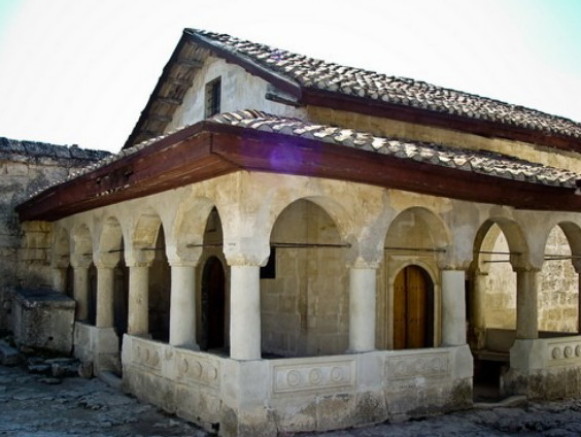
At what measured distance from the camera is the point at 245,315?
6637mm

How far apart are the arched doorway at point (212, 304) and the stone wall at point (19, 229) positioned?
13.3 ft

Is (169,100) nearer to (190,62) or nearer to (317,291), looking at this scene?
(190,62)

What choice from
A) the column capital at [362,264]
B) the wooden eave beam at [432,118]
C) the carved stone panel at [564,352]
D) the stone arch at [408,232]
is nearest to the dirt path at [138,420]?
the carved stone panel at [564,352]

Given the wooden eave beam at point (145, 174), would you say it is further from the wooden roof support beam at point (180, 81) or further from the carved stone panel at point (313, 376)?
the wooden roof support beam at point (180, 81)

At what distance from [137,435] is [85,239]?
211 inches

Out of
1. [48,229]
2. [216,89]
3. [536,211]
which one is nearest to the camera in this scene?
[536,211]

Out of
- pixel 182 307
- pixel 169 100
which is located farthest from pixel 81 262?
pixel 182 307

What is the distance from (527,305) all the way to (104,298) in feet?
22.0

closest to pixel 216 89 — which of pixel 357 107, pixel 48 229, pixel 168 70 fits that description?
pixel 168 70

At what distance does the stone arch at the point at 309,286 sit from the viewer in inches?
342

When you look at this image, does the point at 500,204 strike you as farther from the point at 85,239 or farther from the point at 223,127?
the point at 85,239

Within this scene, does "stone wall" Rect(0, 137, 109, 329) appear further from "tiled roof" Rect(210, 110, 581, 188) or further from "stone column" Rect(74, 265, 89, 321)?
"tiled roof" Rect(210, 110, 581, 188)

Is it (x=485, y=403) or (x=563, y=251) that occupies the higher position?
(x=563, y=251)

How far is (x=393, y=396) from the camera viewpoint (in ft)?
24.7
